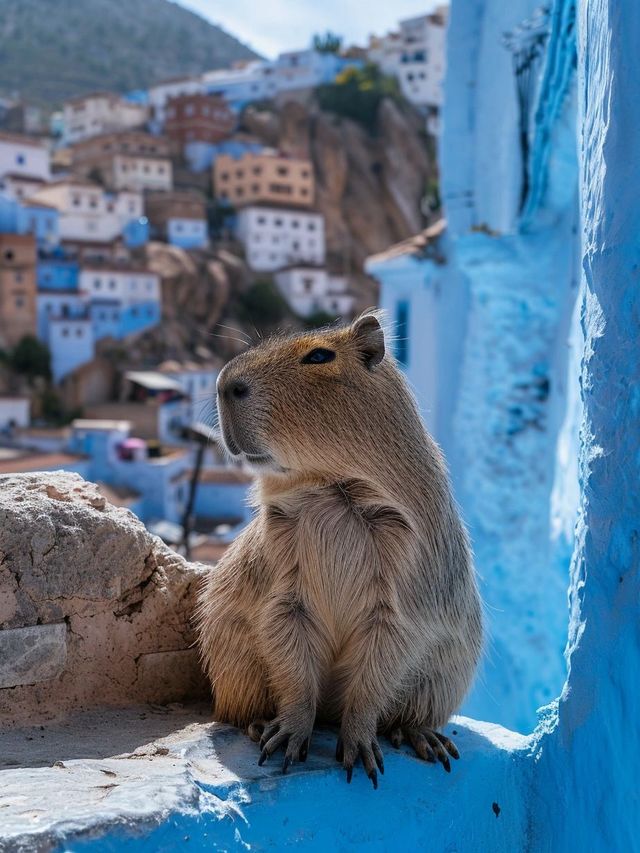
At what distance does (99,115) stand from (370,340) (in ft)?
167

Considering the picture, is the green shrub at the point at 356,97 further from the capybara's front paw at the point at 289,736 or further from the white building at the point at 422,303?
the capybara's front paw at the point at 289,736

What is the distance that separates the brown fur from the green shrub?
4938 centimetres

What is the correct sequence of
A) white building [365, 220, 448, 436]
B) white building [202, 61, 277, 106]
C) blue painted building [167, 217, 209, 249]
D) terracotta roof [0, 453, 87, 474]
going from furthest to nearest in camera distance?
white building [202, 61, 277, 106]
blue painted building [167, 217, 209, 249]
terracotta roof [0, 453, 87, 474]
white building [365, 220, 448, 436]

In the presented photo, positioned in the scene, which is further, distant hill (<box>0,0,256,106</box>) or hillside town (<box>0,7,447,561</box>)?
distant hill (<box>0,0,256,106</box>)

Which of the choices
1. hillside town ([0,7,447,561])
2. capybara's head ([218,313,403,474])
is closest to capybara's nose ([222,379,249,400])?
capybara's head ([218,313,403,474])

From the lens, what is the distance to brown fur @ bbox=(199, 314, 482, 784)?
2.49m

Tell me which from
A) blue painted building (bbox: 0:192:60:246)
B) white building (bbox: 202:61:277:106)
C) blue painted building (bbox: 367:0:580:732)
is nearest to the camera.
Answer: blue painted building (bbox: 367:0:580:732)

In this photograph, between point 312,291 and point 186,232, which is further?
point 312,291

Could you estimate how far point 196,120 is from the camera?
48.0 m

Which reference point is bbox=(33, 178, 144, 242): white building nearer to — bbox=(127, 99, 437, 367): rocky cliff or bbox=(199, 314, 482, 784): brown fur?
bbox=(127, 99, 437, 367): rocky cliff

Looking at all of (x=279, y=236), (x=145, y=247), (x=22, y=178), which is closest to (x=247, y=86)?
(x=279, y=236)

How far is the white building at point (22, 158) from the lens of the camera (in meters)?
40.8

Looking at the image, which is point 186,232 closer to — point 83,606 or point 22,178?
point 22,178

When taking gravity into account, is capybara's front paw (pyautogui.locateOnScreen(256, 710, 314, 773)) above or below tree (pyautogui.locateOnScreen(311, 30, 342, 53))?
below
